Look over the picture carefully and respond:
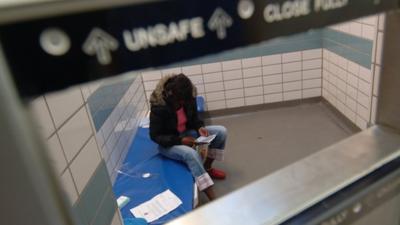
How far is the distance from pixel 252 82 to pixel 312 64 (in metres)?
0.71

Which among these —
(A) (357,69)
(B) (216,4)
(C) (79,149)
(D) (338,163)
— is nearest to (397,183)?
(D) (338,163)

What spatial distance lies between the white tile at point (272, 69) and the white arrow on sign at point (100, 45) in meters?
3.40

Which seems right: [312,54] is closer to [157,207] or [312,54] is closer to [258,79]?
[258,79]

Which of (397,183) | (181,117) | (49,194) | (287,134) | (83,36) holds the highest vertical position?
(83,36)

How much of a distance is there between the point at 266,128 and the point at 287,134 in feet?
0.85

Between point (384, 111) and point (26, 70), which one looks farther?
point (384, 111)

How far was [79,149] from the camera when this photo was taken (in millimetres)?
796

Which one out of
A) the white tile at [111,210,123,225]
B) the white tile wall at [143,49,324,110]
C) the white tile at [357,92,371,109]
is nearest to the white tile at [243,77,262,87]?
the white tile wall at [143,49,324,110]

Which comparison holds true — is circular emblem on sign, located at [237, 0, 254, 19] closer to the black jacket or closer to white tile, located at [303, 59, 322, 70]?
the black jacket

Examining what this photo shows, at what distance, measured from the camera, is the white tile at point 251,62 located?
3451 millimetres

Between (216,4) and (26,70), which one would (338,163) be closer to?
(216,4)

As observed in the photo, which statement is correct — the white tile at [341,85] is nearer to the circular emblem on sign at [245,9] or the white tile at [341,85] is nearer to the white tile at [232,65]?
the white tile at [232,65]

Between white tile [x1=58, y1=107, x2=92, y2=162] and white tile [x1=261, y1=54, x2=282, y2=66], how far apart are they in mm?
2855

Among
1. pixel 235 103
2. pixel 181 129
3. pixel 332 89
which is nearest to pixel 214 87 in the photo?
pixel 235 103
